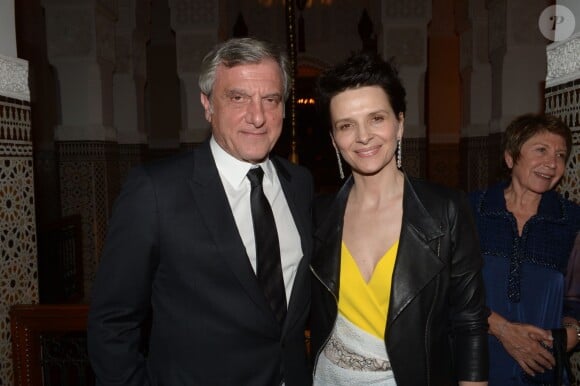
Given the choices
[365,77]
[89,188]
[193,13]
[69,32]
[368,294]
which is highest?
[193,13]

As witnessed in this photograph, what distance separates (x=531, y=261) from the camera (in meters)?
1.70

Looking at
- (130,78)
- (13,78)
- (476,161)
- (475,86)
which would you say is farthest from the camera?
(130,78)

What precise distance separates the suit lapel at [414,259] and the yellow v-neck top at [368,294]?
4 cm

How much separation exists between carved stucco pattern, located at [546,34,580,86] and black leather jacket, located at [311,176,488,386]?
927mm

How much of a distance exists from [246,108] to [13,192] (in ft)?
4.55

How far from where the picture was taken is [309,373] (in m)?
1.55

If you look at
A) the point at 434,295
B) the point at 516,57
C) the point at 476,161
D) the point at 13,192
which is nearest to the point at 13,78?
the point at 13,192

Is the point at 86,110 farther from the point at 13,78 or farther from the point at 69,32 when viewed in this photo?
the point at 13,78

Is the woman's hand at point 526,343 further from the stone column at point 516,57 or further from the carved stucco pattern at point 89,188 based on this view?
the carved stucco pattern at point 89,188

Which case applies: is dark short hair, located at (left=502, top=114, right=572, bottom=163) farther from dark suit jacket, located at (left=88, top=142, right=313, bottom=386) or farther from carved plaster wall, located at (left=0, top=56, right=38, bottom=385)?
carved plaster wall, located at (left=0, top=56, right=38, bottom=385)

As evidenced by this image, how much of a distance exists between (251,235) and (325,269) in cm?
25

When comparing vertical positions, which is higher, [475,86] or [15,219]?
[475,86]

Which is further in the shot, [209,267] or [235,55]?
[235,55]

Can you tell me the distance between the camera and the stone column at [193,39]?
605 centimetres
